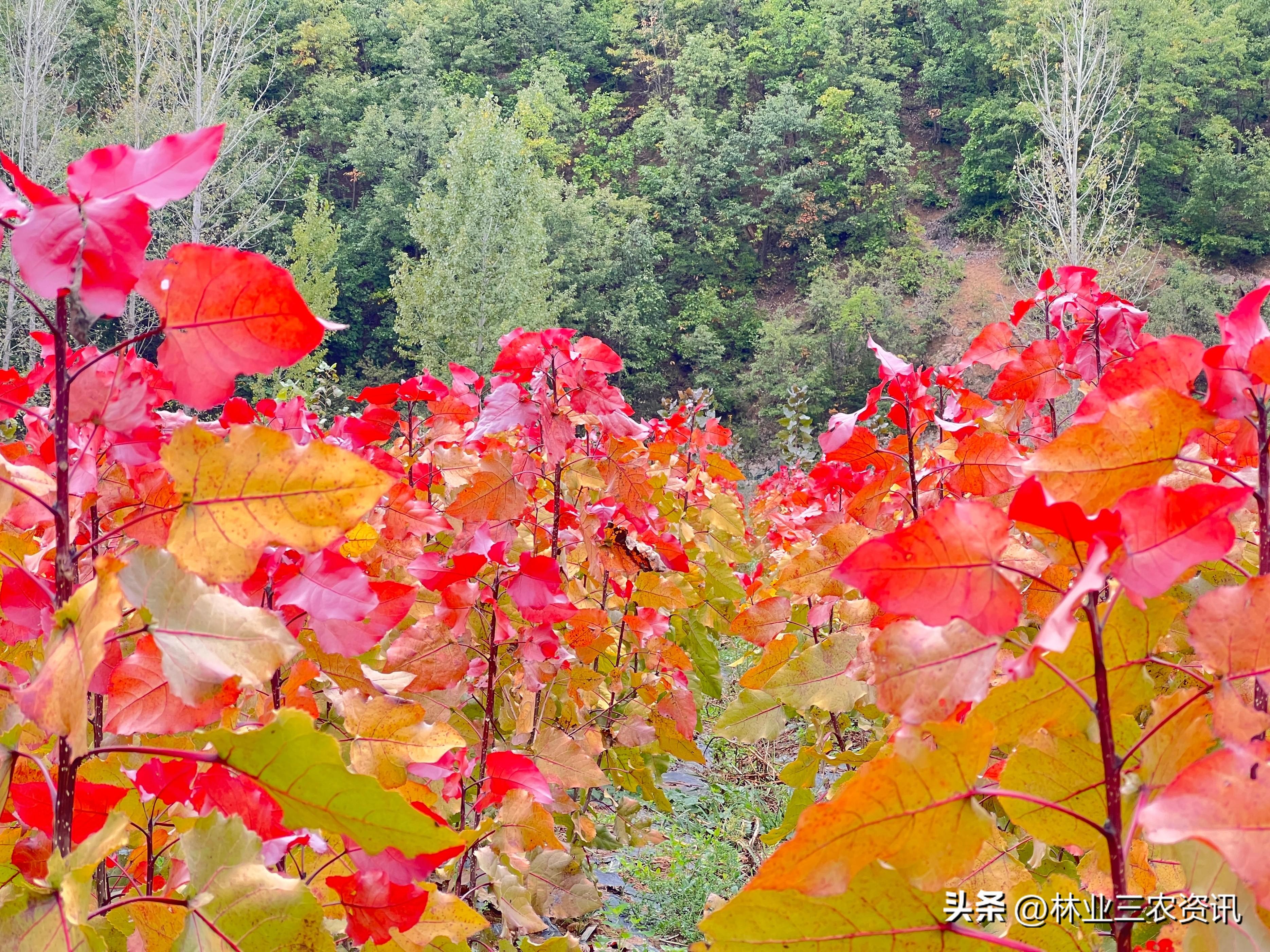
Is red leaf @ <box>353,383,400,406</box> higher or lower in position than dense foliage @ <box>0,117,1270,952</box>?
lower

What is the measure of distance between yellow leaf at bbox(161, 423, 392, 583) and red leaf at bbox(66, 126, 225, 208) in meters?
0.11

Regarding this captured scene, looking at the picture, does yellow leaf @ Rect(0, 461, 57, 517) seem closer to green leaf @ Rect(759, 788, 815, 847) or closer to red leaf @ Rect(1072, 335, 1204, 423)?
red leaf @ Rect(1072, 335, 1204, 423)

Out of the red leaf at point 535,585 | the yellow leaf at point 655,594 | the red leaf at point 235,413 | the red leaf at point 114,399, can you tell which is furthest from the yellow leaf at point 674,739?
the red leaf at point 114,399

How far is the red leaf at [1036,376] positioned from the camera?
1.22 metres

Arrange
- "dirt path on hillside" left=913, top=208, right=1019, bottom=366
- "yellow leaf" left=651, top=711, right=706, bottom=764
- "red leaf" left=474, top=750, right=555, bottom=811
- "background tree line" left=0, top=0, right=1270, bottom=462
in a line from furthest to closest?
"dirt path on hillside" left=913, top=208, right=1019, bottom=366, "background tree line" left=0, top=0, right=1270, bottom=462, "yellow leaf" left=651, top=711, right=706, bottom=764, "red leaf" left=474, top=750, right=555, bottom=811

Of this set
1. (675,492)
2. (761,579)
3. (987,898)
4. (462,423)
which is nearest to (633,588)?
(462,423)

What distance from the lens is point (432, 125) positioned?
72.4ft

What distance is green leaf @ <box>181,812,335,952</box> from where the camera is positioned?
1.45ft

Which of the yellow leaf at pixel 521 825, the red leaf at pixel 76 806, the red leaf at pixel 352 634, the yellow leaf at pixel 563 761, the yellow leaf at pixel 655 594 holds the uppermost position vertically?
the red leaf at pixel 352 634

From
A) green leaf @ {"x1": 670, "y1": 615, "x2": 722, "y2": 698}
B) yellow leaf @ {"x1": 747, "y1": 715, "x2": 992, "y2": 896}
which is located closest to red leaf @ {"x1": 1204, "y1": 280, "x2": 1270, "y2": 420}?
yellow leaf @ {"x1": 747, "y1": 715, "x2": 992, "y2": 896}

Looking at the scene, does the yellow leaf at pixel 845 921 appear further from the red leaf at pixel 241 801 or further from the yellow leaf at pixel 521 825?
the yellow leaf at pixel 521 825

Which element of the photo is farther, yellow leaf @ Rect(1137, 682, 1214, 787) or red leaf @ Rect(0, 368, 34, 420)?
red leaf @ Rect(0, 368, 34, 420)

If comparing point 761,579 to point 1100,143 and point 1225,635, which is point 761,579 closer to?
point 1225,635

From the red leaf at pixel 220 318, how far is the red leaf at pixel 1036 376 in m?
1.03
